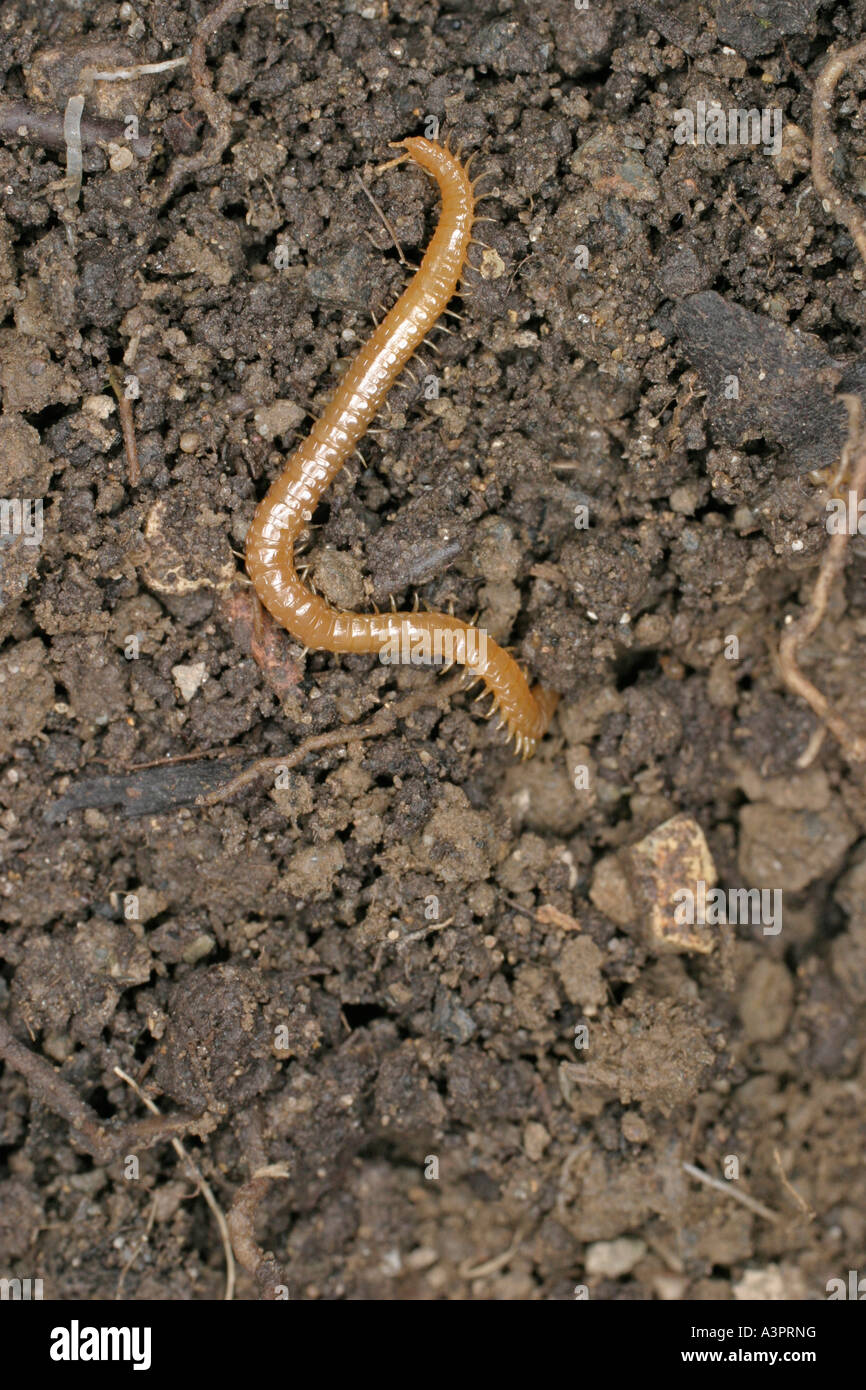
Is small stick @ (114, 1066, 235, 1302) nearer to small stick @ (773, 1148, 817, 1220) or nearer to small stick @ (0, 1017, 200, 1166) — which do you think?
small stick @ (0, 1017, 200, 1166)

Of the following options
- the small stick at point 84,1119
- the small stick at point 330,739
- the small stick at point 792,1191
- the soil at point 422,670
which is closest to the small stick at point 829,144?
the soil at point 422,670

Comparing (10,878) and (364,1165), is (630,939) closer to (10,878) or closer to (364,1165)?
(364,1165)

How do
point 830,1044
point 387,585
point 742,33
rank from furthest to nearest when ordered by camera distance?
point 830,1044
point 387,585
point 742,33

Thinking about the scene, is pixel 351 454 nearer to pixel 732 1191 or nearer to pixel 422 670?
pixel 422 670

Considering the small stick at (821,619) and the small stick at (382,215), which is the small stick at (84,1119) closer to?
the small stick at (821,619)

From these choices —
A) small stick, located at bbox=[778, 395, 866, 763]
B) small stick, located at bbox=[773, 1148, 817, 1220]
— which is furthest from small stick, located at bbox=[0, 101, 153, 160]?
small stick, located at bbox=[773, 1148, 817, 1220]

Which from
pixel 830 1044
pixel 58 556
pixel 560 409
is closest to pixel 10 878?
pixel 58 556
